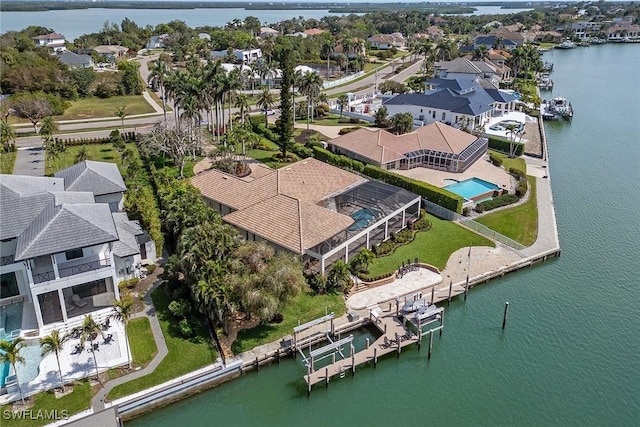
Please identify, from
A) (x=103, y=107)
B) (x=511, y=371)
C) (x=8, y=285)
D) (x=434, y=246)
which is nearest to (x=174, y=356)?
(x=8, y=285)

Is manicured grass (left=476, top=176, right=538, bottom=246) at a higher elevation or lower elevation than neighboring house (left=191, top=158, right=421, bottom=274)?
lower

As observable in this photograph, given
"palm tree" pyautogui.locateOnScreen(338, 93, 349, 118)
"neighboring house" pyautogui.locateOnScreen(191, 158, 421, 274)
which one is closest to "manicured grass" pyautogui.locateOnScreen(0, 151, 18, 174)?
"neighboring house" pyautogui.locateOnScreen(191, 158, 421, 274)

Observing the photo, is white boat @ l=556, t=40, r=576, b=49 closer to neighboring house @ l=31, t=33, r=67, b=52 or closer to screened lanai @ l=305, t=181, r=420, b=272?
neighboring house @ l=31, t=33, r=67, b=52

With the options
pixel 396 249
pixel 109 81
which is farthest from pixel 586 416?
pixel 109 81

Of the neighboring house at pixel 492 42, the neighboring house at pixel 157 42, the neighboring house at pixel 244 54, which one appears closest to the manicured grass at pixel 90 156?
the neighboring house at pixel 244 54

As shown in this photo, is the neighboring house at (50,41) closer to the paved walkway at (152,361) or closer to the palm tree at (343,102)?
the palm tree at (343,102)
